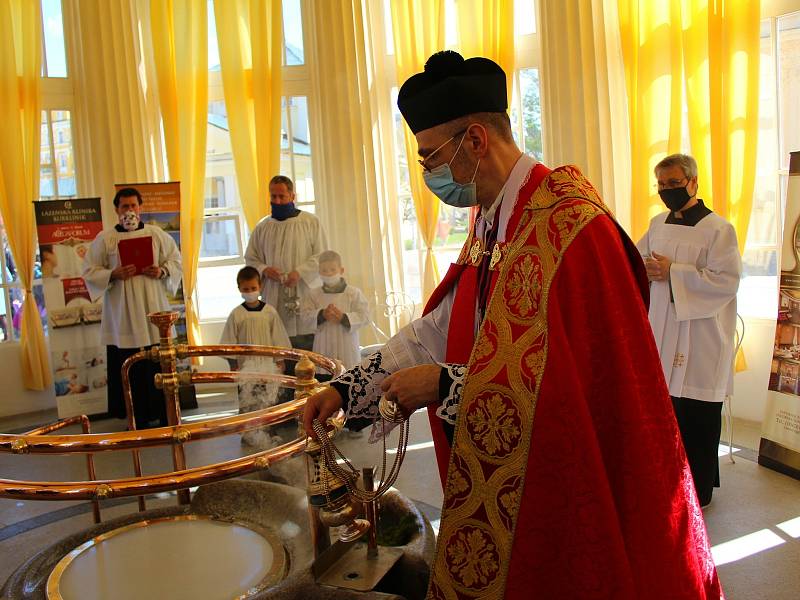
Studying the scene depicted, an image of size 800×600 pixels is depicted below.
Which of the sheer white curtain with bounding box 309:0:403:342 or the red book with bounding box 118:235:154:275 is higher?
the sheer white curtain with bounding box 309:0:403:342

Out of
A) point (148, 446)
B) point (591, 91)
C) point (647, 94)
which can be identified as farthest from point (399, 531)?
point (591, 91)

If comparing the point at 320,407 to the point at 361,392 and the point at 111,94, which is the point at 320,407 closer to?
the point at 361,392

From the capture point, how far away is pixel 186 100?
7766mm

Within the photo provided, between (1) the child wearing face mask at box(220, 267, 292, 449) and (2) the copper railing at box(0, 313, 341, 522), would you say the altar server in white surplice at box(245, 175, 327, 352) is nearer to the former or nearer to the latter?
(1) the child wearing face mask at box(220, 267, 292, 449)

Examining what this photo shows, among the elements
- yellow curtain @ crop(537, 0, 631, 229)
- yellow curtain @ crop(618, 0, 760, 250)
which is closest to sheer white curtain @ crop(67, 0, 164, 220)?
yellow curtain @ crop(537, 0, 631, 229)

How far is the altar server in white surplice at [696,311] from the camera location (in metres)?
4.32

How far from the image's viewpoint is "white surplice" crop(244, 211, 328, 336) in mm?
6613

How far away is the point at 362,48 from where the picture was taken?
778 cm

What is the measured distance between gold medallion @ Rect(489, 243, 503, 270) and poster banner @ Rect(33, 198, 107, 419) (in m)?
5.73

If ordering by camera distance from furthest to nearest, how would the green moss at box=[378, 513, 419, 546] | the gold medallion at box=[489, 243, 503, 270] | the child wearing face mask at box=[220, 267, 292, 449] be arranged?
the child wearing face mask at box=[220, 267, 292, 449] → the green moss at box=[378, 513, 419, 546] → the gold medallion at box=[489, 243, 503, 270]

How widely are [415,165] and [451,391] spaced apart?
6.26 metres

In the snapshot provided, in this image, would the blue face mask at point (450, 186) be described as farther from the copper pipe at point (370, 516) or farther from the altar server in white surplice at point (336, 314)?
the altar server in white surplice at point (336, 314)

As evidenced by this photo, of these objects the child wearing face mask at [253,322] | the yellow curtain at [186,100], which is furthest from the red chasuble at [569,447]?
the yellow curtain at [186,100]

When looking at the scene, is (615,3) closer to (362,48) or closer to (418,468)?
(362,48)
